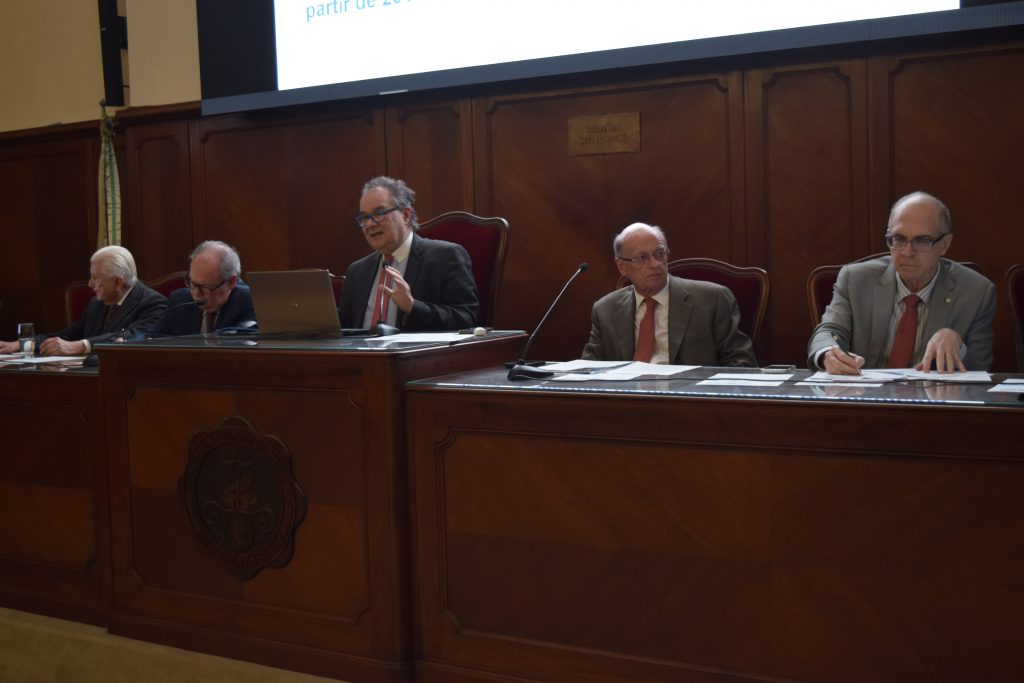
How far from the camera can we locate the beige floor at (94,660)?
7.38ft

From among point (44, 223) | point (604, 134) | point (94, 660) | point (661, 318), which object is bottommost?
point (94, 660)

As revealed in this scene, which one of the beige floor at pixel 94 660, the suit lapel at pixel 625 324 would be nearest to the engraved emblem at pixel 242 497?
the beige floor at pixel 94 660

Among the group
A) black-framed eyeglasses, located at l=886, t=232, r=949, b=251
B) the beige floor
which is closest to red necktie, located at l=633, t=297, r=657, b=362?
black-framed eyeglasses, located at l=886, t=232, r=949, b=251

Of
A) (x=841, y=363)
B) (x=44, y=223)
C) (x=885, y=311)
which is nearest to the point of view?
(x=841, y=363)

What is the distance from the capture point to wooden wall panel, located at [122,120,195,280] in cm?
489

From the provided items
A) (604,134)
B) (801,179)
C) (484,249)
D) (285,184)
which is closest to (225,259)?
(484,249)

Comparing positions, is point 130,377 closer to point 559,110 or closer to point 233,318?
point 233,318

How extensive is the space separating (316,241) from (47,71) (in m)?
2.31

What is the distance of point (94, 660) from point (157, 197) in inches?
120

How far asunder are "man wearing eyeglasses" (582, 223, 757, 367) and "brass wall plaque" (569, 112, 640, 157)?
1025mm

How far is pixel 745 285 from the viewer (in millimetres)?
2959

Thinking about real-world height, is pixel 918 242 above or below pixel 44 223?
below

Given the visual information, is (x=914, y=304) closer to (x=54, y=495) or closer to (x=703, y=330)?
(x=703, y=330)

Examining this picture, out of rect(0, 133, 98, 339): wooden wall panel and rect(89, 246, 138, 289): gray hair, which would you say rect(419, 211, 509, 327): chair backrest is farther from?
rect(0, 133, 98, 339): wooden wall panel
